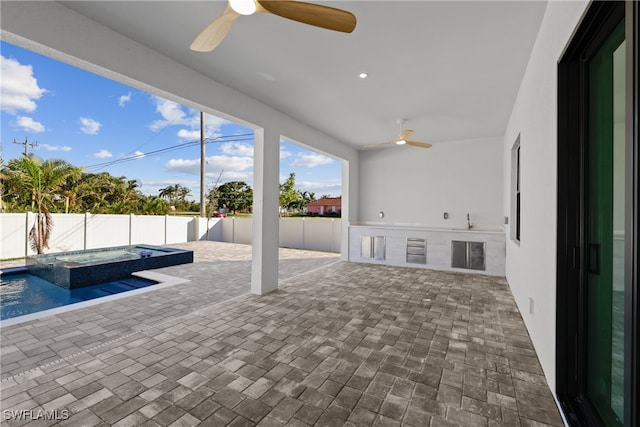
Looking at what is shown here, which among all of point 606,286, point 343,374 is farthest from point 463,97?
point 343,374

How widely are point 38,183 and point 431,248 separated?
9962 millimetres

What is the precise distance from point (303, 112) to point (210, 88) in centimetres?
160

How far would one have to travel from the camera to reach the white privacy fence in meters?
6.87

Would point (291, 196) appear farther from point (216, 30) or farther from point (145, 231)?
point (216, 30)

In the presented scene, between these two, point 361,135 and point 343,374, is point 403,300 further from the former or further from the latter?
point 361,135

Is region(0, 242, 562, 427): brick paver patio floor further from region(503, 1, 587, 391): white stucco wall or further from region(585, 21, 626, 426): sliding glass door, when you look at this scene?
region(585, 21, 626, 426): sliding glass door

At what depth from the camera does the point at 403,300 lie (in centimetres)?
388

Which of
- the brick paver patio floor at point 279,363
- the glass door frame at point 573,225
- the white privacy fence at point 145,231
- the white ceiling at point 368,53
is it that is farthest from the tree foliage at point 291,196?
the glass door frame at point 573,225

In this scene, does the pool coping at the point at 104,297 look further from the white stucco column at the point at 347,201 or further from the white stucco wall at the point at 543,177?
the white stucco wall at the point at 543,177

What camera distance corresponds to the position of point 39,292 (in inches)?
179

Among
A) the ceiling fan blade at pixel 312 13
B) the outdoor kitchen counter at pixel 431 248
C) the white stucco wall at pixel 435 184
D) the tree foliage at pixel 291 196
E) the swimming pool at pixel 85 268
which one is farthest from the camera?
the tree foliage at pixel 291 196

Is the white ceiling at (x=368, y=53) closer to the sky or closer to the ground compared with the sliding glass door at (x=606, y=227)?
closer to the sky

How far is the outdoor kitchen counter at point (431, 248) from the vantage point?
17.7 feet

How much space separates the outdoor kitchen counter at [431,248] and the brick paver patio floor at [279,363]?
157 cm
